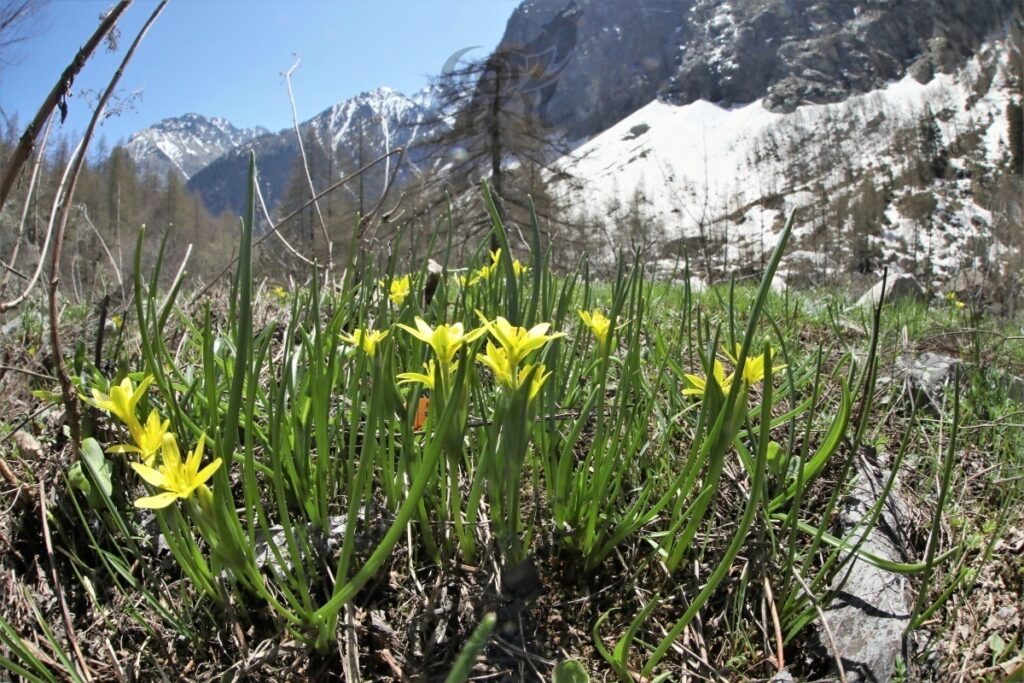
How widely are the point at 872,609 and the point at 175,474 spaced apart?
38.9 inches

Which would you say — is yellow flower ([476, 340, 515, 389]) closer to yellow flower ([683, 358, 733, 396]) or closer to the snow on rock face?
yellow flower ([683, 358, 733, 396])

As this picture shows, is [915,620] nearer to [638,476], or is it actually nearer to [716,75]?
[638,476]

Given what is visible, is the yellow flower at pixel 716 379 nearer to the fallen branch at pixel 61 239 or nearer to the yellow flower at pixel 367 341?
the yellow flower at pixel 367 341

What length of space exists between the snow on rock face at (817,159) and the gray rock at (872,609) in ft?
64.4

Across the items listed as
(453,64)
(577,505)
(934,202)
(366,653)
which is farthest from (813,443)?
(934,202)

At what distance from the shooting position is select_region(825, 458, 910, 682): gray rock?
0.81m

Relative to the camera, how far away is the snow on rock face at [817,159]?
26.3m

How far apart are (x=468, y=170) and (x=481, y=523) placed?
36.0ft

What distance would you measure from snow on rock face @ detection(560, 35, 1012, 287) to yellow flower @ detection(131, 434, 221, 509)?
67.2 feet

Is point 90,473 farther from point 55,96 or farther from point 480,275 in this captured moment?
point 480,275

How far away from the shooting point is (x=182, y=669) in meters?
0.80

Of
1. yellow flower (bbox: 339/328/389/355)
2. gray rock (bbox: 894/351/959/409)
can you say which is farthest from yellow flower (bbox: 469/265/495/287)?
gray rock (bbox: 894/351/959/409)

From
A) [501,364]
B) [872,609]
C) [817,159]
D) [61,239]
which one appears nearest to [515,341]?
[501,364]

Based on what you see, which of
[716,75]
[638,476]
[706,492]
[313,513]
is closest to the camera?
[706,492]
